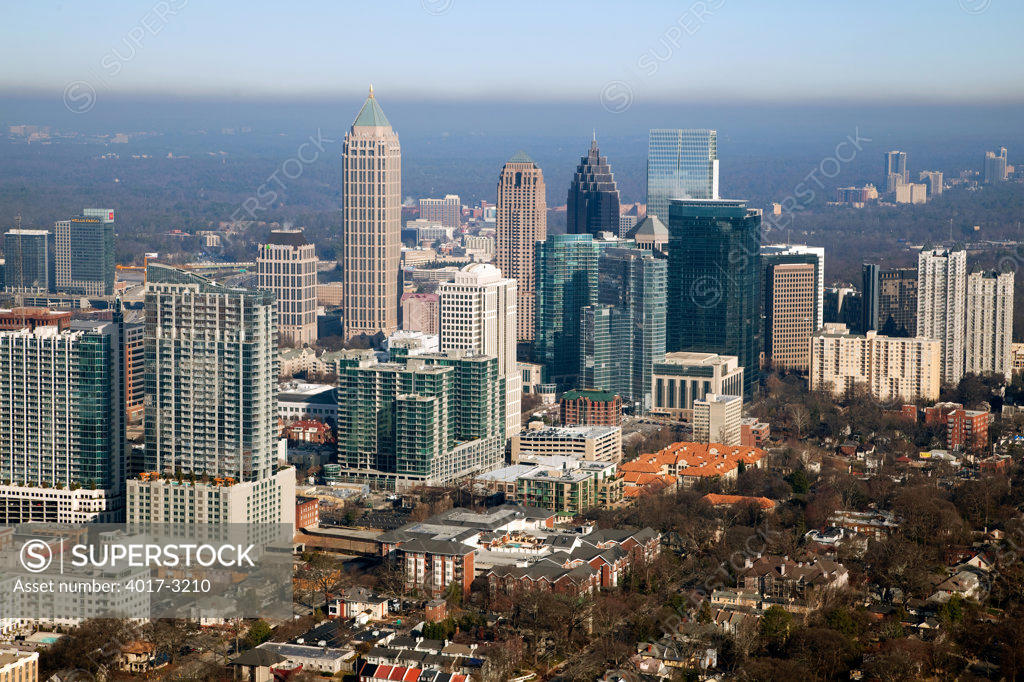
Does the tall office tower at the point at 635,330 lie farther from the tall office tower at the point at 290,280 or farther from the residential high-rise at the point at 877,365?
the tall office tower at the point at 290,280

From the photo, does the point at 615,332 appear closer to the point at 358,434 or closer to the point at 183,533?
the point at 358,434

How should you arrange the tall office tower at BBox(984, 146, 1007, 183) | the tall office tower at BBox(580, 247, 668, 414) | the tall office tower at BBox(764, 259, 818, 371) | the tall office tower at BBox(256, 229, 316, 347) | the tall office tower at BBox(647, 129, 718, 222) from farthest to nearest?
the tall office tower at BBox(984, 146, 1007, 183) → the tall office tower at BBox(647, 129, 718, 222) → the tall office tower at BBox(256, 229, 316, 347) → the tall office tower at BBox(764, 259, 818, 371) → the tall office tower at BBox(580, 247, 668, 414)

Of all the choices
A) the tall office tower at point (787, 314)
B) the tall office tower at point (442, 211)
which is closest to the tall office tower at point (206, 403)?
the tall office tower at point (787, 314)

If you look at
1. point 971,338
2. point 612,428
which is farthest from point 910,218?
point 612,428

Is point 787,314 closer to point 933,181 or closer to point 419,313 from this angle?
point 419,313

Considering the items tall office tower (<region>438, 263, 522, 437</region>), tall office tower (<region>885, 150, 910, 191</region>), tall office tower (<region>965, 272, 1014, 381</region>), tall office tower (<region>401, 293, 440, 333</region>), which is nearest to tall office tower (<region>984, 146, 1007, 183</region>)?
tall office tower (<region>885, 150, 910, 191</region>)

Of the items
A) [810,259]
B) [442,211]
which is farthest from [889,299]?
[442,211]

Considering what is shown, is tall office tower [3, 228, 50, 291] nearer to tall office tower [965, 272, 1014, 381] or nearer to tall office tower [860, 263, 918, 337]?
tall office tower [860, 263, 918, 337]

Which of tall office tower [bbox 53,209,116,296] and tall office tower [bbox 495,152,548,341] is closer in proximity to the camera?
tall office tower [bbox 495,152,548,341]
